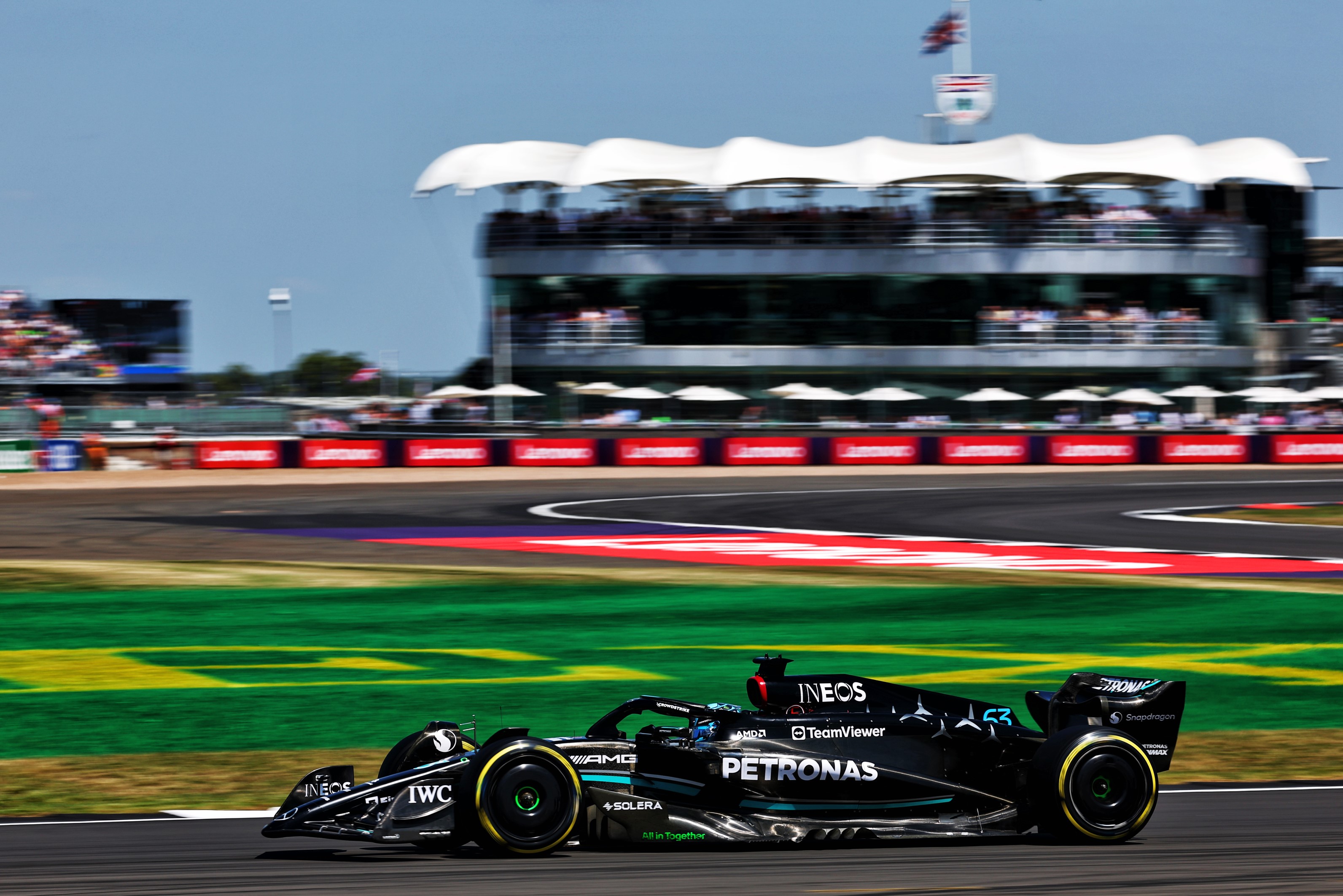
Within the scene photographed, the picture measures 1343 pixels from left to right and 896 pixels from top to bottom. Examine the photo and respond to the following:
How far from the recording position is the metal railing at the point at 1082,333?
52.4 meters

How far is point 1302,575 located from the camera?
749 inches

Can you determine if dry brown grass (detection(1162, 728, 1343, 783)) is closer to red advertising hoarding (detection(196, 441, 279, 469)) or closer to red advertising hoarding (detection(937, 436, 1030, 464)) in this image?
red advertising hoarding (detection(937, 436, 1030, 464))

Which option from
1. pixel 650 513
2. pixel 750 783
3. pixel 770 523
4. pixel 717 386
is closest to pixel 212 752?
pixel 750 783

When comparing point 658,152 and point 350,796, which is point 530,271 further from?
point 350,796

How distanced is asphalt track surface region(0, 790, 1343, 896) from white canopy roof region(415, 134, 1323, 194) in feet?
156

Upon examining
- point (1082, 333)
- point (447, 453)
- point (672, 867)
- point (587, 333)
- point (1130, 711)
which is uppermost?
point (587, 333)

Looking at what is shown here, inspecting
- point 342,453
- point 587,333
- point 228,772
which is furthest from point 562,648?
point 587,333

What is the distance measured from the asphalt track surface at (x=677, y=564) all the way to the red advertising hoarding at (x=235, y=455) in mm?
6083

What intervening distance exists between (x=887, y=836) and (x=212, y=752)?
4.49 metres

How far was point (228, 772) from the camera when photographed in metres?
8.71

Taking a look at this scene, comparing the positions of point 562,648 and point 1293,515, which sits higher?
point 562,648

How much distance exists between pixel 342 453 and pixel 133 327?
2212 cm

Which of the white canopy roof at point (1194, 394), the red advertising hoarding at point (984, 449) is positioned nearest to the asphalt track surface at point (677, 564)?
the red advertising hoarding at point (984, 449)

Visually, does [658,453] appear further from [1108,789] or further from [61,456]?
[1108,789]
